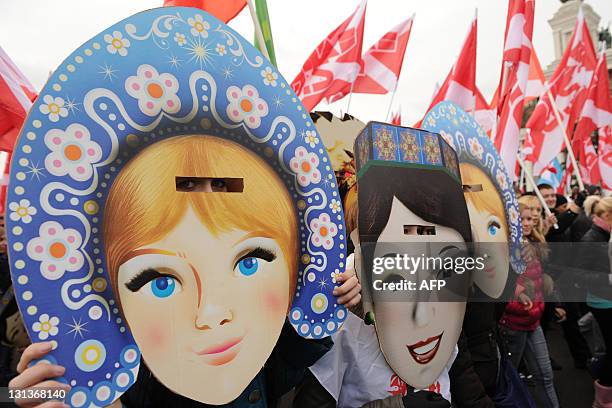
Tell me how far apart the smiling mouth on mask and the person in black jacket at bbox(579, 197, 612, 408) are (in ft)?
8.18

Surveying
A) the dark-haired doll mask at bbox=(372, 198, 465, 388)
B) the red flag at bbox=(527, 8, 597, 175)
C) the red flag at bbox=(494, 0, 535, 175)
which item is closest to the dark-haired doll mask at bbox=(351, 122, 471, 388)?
the dark-haired doll mask at bbox=(372, 198, 465, 388)

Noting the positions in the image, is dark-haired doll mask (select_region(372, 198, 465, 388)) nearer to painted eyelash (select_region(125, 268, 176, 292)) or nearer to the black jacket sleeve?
the black jacket sleeve

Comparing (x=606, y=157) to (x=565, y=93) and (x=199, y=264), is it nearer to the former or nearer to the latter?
(x=565, y=93)

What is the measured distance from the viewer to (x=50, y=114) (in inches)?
32.0

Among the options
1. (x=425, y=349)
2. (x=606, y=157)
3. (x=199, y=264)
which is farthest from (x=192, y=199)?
(x=606, y=157)

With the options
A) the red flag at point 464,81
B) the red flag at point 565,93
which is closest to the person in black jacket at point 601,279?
the red flag at point 464,81

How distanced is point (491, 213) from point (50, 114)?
63.9 inches

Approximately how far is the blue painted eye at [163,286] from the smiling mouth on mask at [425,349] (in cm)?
79

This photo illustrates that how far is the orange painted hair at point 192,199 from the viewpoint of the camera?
2.91ft

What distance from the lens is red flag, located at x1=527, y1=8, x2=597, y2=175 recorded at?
5.57 m

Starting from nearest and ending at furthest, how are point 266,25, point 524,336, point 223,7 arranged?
point 266,25 → point 223,7 → point 524,336

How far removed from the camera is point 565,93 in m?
6.07

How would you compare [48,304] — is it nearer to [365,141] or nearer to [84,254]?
[84,254]

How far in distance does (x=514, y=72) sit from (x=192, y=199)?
3.47 m
